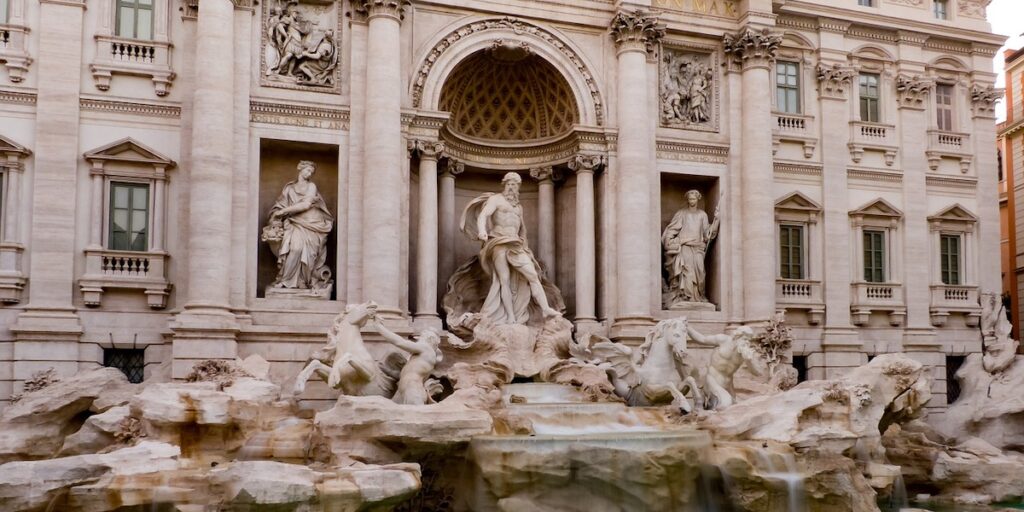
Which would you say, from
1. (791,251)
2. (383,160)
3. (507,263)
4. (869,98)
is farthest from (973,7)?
(383,160)

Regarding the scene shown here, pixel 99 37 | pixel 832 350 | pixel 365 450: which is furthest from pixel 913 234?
pixel 99 37

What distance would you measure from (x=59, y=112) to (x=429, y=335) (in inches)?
352

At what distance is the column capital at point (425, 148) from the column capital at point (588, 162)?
3.28 m

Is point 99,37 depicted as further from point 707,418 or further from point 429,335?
point 707,418

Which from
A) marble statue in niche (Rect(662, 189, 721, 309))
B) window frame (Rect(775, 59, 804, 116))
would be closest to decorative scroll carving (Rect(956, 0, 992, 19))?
window frame (Rect(775, 59, 804, 116))

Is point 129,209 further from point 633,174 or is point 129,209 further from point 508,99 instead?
point 633,174

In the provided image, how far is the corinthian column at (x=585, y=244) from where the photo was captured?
21328 mm

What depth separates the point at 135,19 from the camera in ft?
64.2

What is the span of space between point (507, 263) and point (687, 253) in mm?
4901

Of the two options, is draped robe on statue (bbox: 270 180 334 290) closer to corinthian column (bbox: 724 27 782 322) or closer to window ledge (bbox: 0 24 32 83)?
window ledge (bbox: 0 24 32 83)

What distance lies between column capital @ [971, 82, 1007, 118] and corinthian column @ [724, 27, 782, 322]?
25.4 ft

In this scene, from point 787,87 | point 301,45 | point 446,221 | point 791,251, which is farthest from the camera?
point 787,87

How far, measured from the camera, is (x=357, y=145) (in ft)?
65.1

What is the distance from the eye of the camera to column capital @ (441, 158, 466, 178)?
2191cm
